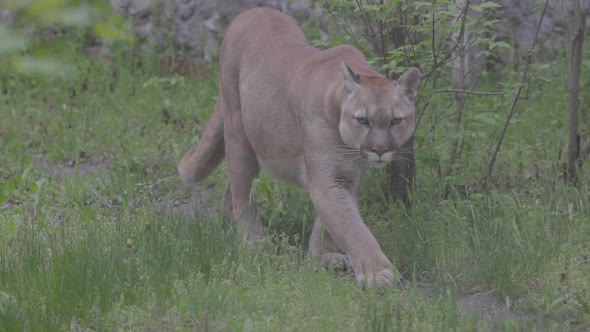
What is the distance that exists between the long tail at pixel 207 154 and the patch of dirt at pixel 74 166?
1.27 meters

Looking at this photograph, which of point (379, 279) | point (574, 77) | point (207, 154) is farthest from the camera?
point (207, 154)

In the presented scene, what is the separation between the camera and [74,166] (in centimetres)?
745

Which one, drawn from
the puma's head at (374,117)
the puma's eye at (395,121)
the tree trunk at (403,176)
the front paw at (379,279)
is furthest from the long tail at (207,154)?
the front paw at (379,279)

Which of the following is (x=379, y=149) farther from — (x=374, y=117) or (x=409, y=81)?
(x=409, y=81)

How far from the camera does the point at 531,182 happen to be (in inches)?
234

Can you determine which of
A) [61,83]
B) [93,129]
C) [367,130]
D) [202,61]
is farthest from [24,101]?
[367,130]

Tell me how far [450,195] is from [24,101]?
169 inches

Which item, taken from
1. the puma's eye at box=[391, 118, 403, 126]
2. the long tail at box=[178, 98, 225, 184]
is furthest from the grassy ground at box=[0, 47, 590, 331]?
the puma's eye at box=[391, 118, 403, 126]

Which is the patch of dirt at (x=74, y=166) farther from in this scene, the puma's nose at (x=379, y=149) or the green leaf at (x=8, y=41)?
the green leaf at (x=8, y=41)

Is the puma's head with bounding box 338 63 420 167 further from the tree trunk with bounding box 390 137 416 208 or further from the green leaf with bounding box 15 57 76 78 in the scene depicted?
the green leaf with bounding box 15 57 76 78

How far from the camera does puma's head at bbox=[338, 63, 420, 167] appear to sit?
458 centimetres

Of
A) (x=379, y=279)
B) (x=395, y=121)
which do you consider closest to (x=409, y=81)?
(x=395, y=121)

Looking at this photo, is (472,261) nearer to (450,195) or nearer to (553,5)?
(450,195)

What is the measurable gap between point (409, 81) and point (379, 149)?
0.41m
